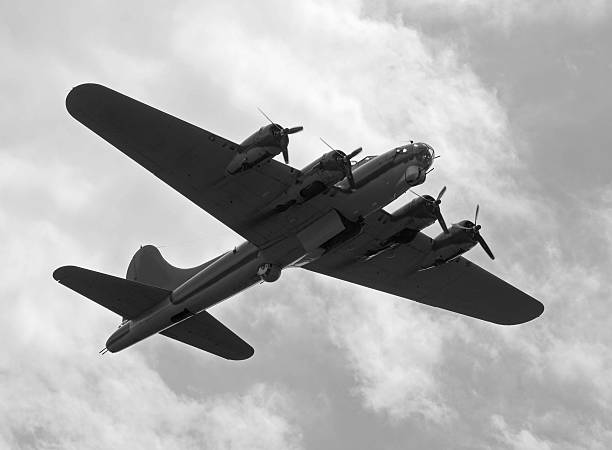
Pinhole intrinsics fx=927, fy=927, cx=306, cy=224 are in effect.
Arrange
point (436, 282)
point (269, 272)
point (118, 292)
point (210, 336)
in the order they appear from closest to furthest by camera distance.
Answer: point (269, 272), point (118, 292), point (210, 336), point (436, 282)

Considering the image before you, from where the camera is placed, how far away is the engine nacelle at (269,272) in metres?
45.5

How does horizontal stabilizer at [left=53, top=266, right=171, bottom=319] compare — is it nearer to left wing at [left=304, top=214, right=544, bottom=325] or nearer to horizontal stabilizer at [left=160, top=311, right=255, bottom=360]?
horizontal stabilizer at [left=160, top=311, right=255, bottom=360]

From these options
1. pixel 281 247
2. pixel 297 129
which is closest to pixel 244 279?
pixel 281 247

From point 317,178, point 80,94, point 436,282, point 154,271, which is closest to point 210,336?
point 154,271

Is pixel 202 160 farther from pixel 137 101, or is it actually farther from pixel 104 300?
pixel 104 300

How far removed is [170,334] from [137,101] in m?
14.9

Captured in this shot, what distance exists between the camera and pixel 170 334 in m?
50.1

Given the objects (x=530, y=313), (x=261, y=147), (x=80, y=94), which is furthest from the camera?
(x=530, y=313)

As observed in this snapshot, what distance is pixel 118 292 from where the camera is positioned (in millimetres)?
47938

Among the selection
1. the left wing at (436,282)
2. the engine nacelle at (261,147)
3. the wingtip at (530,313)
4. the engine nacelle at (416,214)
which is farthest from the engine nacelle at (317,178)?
the wingtip at (530,313)

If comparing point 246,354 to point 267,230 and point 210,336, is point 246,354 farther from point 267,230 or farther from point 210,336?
point 267,230

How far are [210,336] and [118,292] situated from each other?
223 inches

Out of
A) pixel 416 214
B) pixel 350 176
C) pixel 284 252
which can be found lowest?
pixel 284 252

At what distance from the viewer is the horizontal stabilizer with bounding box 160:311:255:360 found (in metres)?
49.9
